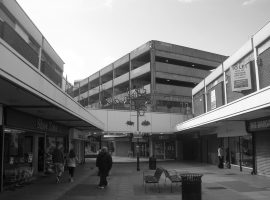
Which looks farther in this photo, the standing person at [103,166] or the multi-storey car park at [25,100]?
the standing person at [103,166]

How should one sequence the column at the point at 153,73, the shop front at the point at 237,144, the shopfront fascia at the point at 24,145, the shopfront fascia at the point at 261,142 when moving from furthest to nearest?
the column at the point at 153,73, the shop front at the point at 237,144, the shopfront fascia at the point at 261,142, the shopfront fascia at the point at 24,145

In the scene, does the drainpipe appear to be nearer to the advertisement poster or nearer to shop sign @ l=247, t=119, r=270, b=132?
shop sign @ l=247, t=119, r=270, b=132

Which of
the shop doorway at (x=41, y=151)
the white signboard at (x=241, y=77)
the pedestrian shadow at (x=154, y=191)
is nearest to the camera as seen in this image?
the pedestrian shadow at (x=154, y=191)

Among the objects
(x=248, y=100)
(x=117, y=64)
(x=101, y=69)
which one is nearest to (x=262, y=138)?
(x=248, y=100)

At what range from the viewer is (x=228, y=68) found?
82.5 ft

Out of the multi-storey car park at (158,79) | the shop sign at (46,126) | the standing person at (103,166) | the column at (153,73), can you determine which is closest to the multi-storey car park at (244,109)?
the standing person at (103,166)

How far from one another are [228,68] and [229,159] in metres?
5.99

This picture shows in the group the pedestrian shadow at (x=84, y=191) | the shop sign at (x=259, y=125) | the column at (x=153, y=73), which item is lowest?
the pedestrian shadow at (x=84, y=191)

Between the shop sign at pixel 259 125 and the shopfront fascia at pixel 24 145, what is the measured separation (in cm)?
1072

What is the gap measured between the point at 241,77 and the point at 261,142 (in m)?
4.00

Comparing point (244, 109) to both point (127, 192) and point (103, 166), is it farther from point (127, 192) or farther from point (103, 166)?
point (103, 166)

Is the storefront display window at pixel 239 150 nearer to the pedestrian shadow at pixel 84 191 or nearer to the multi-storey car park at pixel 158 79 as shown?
the pedestrian shadow at pixel 84 191

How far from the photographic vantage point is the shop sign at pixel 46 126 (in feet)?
59.4

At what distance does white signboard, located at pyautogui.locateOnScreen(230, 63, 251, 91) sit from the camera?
21.1 metres
